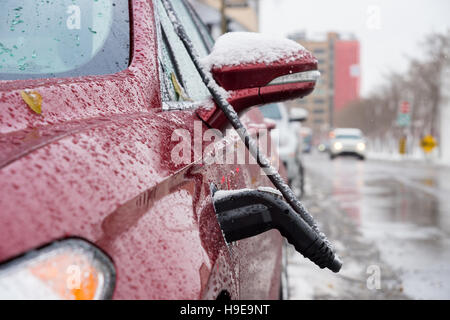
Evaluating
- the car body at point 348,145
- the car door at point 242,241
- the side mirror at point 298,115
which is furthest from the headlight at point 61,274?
the car body at point 348,145

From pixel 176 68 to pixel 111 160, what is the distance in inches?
31.4

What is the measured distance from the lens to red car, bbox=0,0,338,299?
34.4 inches

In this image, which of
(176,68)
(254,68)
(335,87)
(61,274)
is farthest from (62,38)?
(335,87)

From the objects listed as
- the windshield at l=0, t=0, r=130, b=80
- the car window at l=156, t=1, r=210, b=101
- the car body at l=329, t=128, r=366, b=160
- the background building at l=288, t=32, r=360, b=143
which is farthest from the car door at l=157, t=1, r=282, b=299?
the background building at l=288, t=32, r=360, b=143

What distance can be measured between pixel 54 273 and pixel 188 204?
34cm

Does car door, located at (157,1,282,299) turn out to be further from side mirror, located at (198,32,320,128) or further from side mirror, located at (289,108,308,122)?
side mirror, located at (289,108,308,122)

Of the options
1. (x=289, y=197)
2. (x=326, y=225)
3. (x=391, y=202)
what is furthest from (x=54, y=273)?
(x=391, y=202)

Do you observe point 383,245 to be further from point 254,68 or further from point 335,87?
point 335,87

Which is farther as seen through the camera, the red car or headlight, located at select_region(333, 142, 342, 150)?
headlight, located at select_region(333, 142, 342, 150)

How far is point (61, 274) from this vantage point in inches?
34.1

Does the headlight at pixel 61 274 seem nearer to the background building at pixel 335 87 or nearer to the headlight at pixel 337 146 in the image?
the headlight at pixel 337 146

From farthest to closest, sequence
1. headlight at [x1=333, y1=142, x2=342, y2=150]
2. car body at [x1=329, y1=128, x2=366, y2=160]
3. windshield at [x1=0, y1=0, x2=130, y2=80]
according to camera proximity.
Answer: headlight at [x1=333, y1=142, x2=342, y2=150], car body at [x1=329, y1=128, x2=366, y2=160], windshield at [x1=0, y1=0, x2=130, y2=80]

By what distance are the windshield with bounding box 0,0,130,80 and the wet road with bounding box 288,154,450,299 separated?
286 centimetres
